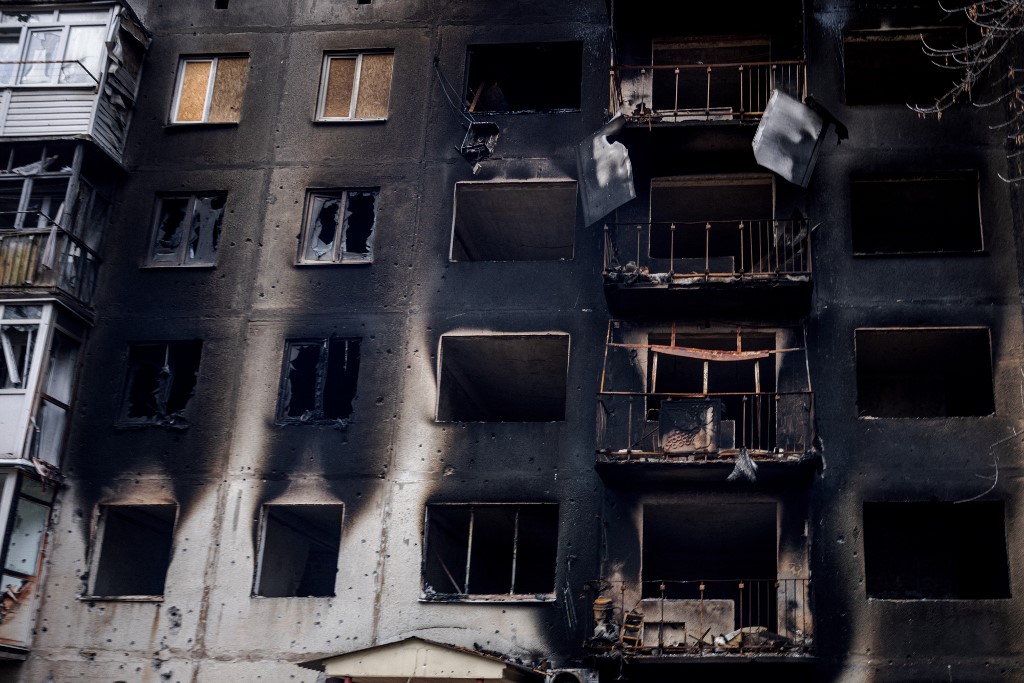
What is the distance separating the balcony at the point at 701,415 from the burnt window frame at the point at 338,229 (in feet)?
16.8

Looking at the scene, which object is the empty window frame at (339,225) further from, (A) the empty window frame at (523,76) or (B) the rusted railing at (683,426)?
(B) the rusted railing at (683,426)

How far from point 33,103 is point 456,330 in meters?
9.77

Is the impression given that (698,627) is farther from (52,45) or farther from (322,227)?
(52,45)

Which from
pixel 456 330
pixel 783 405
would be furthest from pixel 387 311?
pixel 783 405

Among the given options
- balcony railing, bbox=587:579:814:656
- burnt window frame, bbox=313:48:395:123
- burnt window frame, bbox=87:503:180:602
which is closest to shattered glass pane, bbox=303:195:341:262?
burnt window frame, bbox=313:48:395:123

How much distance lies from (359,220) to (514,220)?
3272 millimetres

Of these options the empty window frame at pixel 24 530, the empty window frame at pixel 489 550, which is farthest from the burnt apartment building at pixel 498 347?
the empty window frame at pixel 489 550

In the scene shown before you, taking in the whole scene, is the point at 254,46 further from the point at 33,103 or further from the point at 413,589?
the point at 413,589

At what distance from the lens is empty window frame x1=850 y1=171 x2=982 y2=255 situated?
23.5 meters

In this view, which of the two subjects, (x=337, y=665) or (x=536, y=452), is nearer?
(x=337, y=665)

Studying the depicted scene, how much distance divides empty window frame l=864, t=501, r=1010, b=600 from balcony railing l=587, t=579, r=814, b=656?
265 centimetres

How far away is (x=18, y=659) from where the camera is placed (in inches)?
863

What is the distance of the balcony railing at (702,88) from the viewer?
23.2 meters

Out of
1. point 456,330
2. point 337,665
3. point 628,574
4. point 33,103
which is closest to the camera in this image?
point 337,665
